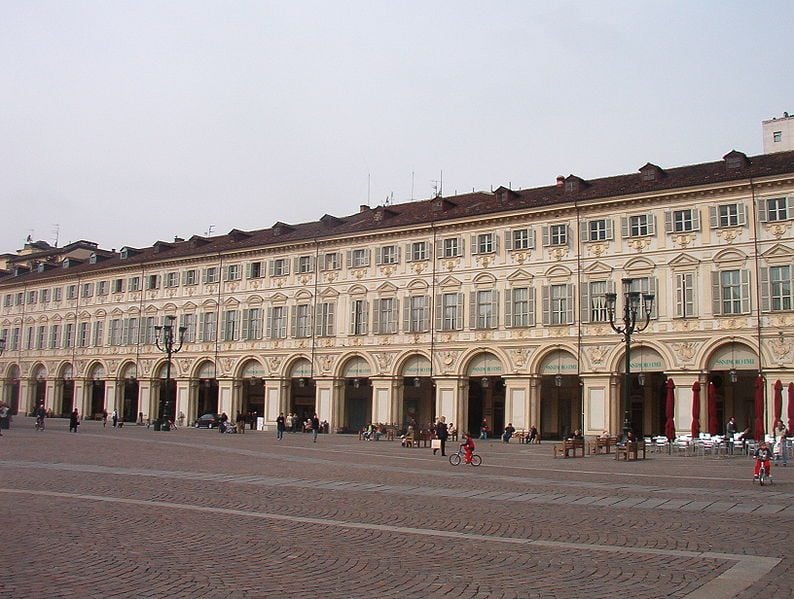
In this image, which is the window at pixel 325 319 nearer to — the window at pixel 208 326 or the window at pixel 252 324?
the window at pixel 252 324

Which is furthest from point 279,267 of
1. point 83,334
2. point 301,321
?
point 83,334

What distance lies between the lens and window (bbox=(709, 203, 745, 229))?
147 ft

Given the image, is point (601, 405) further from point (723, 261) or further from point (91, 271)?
point (91, 271)

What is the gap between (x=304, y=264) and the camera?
61750 mm

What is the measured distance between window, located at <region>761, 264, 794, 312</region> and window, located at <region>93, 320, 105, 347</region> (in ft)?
174

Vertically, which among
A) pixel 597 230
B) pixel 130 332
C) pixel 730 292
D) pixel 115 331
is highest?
pixel 597 230

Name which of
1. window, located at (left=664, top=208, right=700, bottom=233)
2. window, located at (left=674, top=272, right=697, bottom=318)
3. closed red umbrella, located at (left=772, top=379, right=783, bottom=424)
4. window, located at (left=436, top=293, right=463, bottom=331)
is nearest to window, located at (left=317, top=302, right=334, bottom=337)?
window, located at (left=436, top=293, right=463, bottom=331)

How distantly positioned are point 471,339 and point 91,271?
3865cm

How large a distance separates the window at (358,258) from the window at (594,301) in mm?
15898

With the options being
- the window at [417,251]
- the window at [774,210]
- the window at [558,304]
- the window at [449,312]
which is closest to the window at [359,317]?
the window at [417,251]

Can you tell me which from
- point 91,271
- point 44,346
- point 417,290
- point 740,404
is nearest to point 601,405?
point 740,404

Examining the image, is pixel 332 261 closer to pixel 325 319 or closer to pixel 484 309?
pixel 325 319

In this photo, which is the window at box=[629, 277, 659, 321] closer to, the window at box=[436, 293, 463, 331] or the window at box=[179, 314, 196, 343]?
the window at box=[436, 293, 463, 331]

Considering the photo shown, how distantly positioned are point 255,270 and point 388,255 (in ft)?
39.5
